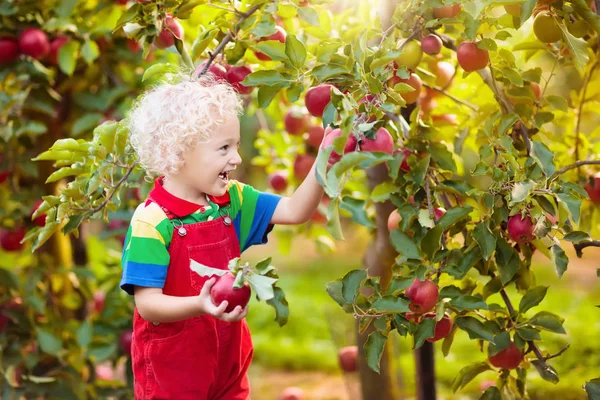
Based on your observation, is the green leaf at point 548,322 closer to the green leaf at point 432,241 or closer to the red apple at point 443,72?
the green leaf at point 432,241

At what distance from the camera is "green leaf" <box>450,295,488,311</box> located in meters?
1.23

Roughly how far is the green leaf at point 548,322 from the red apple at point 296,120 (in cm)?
91

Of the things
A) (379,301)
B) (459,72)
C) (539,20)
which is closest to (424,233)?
(379,301)

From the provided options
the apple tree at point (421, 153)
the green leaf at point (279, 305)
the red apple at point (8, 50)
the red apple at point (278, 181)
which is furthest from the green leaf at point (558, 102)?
the red apple at point (8, 50)

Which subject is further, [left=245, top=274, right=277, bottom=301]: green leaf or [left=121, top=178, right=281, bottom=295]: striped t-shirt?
[left=121, top=178, right=281, bottom=295]: striped t-shirt

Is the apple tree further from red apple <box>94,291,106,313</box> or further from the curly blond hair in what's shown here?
red apple <box>94,291,106,313</box>

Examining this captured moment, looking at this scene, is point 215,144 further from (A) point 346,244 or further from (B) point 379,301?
(A) point 346,244

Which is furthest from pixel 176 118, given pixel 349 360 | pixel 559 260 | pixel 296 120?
pixel 349 360

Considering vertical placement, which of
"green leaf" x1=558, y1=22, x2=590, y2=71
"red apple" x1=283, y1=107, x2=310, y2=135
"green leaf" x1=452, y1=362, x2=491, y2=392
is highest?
"green leaf" x1=558, y1=22, x2=590, y2=71

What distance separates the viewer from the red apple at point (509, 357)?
1.37m

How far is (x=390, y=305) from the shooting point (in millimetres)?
1183

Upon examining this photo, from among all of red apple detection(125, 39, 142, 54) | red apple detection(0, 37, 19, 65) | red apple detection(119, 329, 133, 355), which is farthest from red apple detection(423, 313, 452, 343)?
red apple detection(0, 37, 19, 65)

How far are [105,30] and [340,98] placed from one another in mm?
1162

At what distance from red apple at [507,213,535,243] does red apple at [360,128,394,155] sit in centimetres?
23
